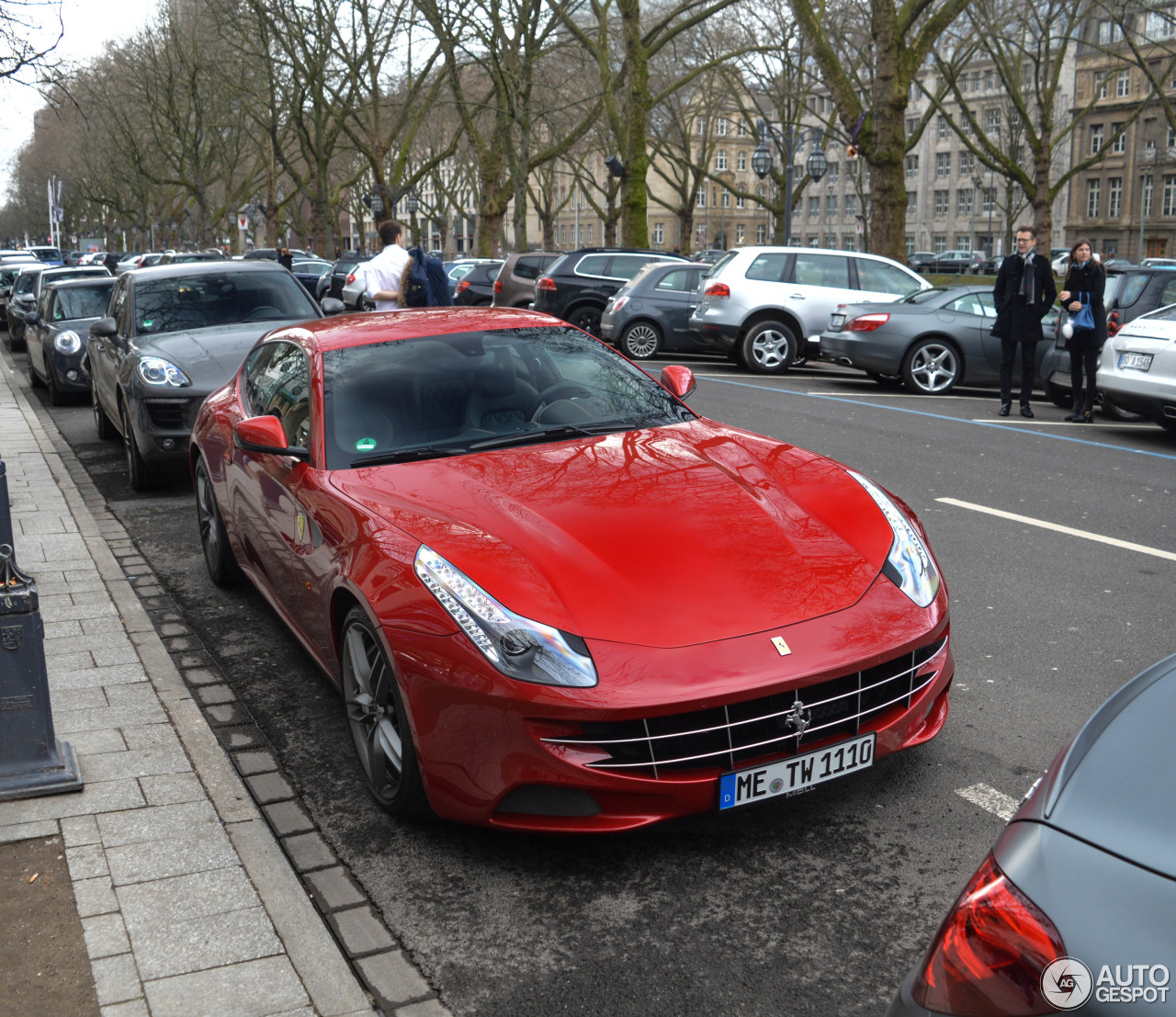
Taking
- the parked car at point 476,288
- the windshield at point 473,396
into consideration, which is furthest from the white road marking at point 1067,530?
the parked car at point 476,288

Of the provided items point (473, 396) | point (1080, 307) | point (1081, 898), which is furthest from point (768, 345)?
point (1081, 898)

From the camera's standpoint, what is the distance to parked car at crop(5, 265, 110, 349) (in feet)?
67.9

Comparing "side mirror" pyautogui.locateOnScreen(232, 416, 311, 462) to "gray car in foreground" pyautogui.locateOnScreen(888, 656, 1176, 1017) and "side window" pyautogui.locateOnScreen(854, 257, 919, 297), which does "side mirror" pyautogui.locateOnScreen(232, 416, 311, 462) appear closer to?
"gray car in foreground" pyautogui.locateOnScreen(888, 656, 1176, 1017)

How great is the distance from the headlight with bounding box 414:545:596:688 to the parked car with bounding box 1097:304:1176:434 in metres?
9.01

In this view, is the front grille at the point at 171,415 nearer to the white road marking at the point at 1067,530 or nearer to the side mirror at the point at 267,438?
the side mirror at the point at 267,438

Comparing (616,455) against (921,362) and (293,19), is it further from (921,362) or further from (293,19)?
(293,19)

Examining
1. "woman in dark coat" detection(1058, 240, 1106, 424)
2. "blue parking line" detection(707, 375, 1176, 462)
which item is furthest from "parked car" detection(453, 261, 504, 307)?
"woman in dark coat" detection(1058, 240, 1106, 424)

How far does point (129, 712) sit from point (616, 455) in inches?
81.8

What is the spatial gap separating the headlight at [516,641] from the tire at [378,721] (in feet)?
1.16

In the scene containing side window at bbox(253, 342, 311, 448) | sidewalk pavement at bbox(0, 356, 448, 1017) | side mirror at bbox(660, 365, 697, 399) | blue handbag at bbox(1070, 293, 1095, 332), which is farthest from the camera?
blue handbag at bbox(1070, 293, 1095, 332)

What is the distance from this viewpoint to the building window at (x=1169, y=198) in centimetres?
6944

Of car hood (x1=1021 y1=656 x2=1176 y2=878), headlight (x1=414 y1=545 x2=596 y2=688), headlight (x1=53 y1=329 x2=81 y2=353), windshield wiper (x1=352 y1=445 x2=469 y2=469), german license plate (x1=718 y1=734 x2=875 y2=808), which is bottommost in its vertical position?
german license plate (x1=718 y1=734 x2=875 y2=808)

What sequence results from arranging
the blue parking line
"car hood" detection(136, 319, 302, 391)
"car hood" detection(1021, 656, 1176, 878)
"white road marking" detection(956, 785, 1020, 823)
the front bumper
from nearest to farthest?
"car hood" detection(1021, 656, 1176, 878), the front bumper, "white road marking" detection(956, 785, 1020, 823), "car hood" detection(136, 319, 302, 391), the blue parking line
